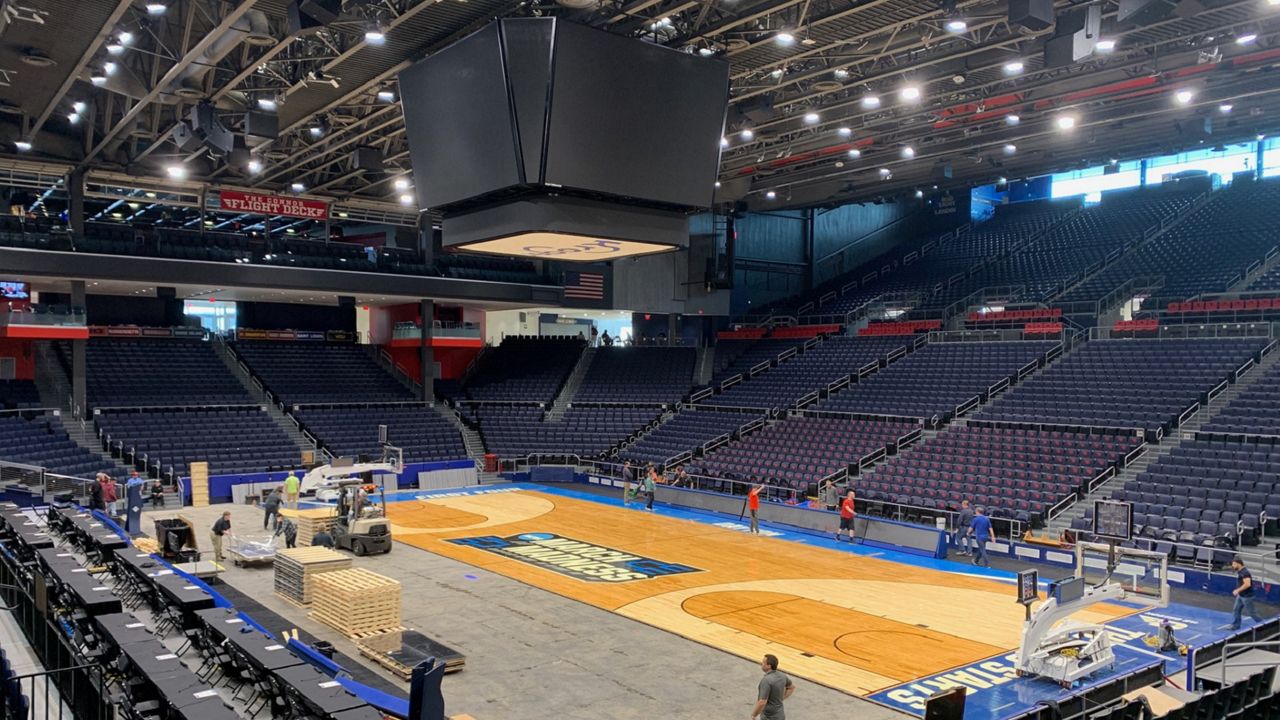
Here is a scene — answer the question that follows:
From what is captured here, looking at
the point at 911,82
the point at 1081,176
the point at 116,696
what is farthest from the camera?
the point at 1081,176

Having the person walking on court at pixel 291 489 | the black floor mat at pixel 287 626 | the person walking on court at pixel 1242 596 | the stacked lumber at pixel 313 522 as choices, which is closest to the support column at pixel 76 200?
the person walking on court at pixel 291 489

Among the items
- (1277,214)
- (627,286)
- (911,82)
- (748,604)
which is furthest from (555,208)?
(1277,214)

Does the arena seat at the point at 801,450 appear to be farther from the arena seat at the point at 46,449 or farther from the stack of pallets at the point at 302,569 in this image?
the arena seat at the point at 46,449

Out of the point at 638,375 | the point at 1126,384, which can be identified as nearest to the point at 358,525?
the point at 1126,384

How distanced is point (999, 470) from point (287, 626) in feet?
59.1

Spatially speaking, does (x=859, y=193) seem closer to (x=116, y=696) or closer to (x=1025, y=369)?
(x=1025, y=369)

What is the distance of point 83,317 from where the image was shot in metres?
30.2

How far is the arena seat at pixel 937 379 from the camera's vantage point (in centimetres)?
3014

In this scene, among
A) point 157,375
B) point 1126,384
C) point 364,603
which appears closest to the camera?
point 364,603

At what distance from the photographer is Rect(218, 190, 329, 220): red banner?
30.3 m

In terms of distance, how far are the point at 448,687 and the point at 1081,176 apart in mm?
44727

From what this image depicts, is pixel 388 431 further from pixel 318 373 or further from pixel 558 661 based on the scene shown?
pixel 558 661

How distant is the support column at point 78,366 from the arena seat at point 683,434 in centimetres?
1894

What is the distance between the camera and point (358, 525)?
21172 mm
